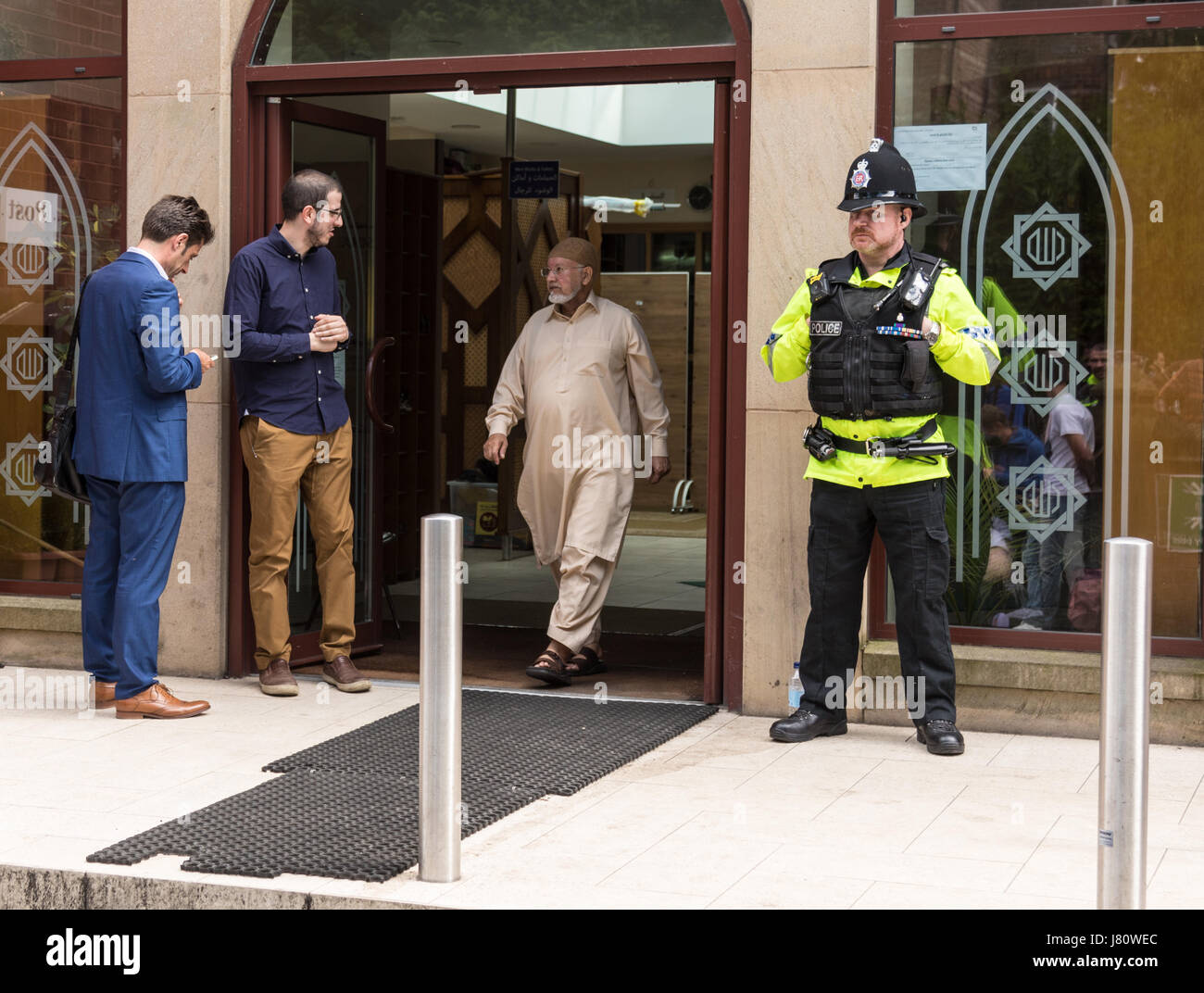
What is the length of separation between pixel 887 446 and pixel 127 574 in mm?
3044

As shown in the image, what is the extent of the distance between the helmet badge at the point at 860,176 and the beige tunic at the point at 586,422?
1.66m

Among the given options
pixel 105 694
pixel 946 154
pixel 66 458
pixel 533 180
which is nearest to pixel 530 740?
pixel 105 694

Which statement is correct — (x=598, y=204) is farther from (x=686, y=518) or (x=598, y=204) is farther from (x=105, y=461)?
(x=105, y=461)

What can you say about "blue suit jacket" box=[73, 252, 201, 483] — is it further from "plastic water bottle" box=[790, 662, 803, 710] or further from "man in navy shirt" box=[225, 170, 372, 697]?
"plastic water bottle" box=[790, 662, 803, 710]

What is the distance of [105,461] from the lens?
6.43 meters

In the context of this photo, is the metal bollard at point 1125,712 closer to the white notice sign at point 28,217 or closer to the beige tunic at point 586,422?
the beige tunic at point 586,422

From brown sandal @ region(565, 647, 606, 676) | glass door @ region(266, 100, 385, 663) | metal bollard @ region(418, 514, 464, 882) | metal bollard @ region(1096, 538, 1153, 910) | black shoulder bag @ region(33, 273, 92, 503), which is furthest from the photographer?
glass door @ region(266, 100, 385, 663)

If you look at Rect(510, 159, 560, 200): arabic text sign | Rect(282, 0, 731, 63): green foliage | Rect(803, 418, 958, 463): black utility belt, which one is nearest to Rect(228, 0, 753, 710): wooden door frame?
Rect(282, 0, 731, 63): green foliage

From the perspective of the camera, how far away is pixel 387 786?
541cm

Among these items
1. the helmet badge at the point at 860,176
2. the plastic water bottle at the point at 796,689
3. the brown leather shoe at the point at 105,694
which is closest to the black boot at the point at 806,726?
the plastic water bottle at the point at 796,689

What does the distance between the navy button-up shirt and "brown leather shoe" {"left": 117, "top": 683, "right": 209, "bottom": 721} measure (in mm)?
1238

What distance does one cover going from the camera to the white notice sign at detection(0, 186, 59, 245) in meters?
7.69

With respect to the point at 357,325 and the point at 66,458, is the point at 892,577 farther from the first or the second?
the point at 66,458

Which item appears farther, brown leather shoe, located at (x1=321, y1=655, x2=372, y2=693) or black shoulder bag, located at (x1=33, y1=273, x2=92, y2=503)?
brown leather shoe, located at (x1=321, y1=655, x2=372, y2=693)
